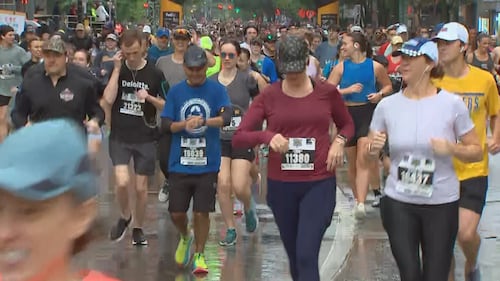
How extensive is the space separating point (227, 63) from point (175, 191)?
6.20 feet

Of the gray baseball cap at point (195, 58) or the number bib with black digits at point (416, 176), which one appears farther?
the gray baseball cap at point (195, 58)

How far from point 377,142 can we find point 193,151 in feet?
8.40

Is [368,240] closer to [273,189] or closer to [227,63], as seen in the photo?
[227,63]

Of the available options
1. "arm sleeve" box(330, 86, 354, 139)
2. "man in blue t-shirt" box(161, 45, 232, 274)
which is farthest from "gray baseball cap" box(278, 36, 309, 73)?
"man in blue t-shirt" box(161, 45, 232, 274)

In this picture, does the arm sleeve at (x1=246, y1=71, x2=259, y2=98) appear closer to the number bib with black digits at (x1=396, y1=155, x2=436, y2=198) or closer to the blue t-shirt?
the blue t-shirt

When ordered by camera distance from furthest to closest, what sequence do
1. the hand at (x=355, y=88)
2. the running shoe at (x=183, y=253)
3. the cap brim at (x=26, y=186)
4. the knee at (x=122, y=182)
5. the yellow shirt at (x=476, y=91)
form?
the hand at (x=355, y=88), the knee at (x=122, y=182), the running shoe at (x=183, y=253), the yellow shirt at (x=476, y=91), the cap brim at (x=26, y=186)

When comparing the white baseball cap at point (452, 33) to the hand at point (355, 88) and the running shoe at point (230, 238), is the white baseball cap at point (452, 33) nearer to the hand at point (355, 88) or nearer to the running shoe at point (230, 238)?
the running shoe at point (230, 238)

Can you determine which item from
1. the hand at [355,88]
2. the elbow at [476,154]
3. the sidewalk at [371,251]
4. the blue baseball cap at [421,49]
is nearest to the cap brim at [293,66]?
the blue baseball cap at [421,49]

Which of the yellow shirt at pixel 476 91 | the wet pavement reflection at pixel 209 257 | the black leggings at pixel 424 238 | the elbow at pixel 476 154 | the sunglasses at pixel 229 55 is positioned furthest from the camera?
the sunglasses at pixel 229 55

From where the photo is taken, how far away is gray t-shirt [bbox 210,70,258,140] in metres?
9.65

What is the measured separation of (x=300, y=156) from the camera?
663 cm

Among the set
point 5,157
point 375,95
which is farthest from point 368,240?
point 5,157

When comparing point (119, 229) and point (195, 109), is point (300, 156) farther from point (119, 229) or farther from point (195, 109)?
point (119, 229)

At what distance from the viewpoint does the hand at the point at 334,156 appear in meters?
6.65
